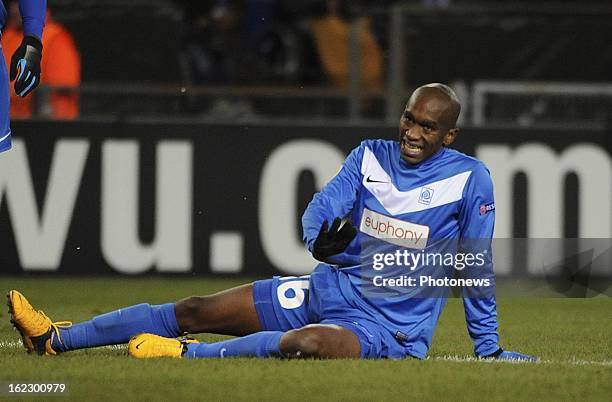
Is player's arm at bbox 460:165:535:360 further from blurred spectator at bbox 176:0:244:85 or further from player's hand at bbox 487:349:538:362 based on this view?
blurred spectator at bbox 176:0:244:85

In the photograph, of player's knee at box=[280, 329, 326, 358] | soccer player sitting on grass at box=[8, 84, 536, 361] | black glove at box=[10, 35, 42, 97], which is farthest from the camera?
black glove at box=[10, 35, 42, 97]

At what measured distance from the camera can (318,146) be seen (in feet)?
34.7

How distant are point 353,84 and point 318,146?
0.63 metres

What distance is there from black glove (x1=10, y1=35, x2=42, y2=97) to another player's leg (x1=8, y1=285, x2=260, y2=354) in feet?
4.17

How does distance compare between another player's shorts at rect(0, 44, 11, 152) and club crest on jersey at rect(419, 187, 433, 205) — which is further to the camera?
another player's shorts at rect(0, 44, 11, 152)

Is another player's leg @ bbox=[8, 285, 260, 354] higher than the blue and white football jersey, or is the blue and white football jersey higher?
the blue and white football jersey

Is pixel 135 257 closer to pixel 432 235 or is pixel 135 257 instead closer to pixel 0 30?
pixel 0 30

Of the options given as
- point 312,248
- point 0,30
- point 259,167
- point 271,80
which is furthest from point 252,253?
point 312,248

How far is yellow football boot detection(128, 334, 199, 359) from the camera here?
5988 mm

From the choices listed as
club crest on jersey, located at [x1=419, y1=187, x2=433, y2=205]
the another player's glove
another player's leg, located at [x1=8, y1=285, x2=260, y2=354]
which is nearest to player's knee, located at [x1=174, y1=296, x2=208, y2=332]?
another player's leg, located at [x1=8, y1=285, x2=260, y2=354]

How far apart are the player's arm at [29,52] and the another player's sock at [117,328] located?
136cm

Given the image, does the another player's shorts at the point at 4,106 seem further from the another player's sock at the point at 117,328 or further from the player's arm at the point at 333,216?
the player's arm at the point at 333,216

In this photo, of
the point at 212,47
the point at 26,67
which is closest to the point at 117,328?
the point at 26,67

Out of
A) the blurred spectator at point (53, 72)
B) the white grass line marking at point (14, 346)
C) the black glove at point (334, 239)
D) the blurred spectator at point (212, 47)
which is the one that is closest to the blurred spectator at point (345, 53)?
the blurred spectator at point (212, 47)
